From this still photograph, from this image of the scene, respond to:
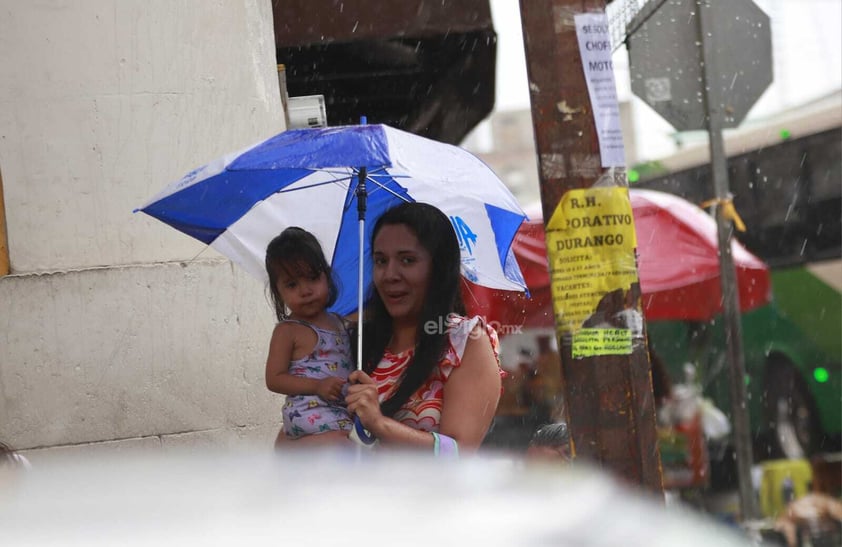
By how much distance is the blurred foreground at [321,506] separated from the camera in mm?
1277

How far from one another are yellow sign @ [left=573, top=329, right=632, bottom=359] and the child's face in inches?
40.1

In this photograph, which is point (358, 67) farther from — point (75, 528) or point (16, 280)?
point (75, 528)

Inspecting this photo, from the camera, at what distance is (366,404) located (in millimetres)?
3635

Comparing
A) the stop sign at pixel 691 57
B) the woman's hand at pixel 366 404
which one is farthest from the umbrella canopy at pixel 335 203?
the stop sign at pixel 691 57

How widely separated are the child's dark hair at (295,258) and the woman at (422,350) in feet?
0.94

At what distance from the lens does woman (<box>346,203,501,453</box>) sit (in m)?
3.66

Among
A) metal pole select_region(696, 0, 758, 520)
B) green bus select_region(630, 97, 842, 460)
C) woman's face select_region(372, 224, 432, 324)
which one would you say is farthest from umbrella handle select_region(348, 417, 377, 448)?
green bus select_region(630, 97, 842, 460)

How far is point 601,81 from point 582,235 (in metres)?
0.55

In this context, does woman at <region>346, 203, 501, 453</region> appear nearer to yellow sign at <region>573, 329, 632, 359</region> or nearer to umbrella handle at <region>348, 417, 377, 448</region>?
umbrella handle at <region>348, 417, 377, 448</region>

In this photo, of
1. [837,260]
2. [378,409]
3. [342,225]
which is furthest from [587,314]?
[837,260]

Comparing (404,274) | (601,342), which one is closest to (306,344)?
(404,274)

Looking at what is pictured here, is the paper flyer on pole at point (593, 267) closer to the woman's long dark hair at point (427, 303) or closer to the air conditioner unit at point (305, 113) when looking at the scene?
the woman's long dark hair at point (427, 303)

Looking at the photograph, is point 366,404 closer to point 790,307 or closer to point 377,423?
point 377,423

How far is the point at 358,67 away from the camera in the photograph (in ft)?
30.7
